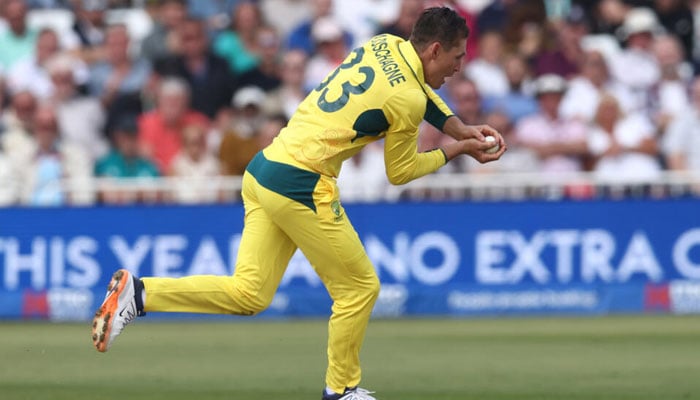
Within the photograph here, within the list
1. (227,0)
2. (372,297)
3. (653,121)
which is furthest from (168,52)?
(372,297)

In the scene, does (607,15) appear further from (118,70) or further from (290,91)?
(118,70)

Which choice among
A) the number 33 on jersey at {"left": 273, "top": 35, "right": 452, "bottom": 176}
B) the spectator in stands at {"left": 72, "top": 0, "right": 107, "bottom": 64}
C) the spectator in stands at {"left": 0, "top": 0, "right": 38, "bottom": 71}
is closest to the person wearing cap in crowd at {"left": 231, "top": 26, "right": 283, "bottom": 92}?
the spectator in stands at {"left": 72, "top": 0, "right": 107, "bottom": 64}

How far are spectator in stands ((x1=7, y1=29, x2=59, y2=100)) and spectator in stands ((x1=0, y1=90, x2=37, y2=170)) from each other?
16.1 inches

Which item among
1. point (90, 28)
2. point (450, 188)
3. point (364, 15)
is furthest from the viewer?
point (90, 28)

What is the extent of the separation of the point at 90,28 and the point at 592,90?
20.9ft

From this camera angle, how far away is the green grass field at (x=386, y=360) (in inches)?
361

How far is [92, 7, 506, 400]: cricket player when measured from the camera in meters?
8.03

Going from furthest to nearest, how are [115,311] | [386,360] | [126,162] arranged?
1. [126,162]
2. [386,360]
3. [115,311]

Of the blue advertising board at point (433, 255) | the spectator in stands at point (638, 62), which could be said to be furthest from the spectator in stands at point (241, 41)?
the spectator in stands at point (638, 62)

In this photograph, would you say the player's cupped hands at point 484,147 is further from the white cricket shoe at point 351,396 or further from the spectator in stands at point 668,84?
the spectator in stands at point 668,84

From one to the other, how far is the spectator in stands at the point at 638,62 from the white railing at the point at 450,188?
56.3 inches

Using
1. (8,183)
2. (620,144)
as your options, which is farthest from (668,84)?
(8,183)

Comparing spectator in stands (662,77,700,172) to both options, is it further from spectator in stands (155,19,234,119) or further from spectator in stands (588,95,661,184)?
spectator in stands (155,19,234,119)

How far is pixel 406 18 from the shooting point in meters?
17.1
